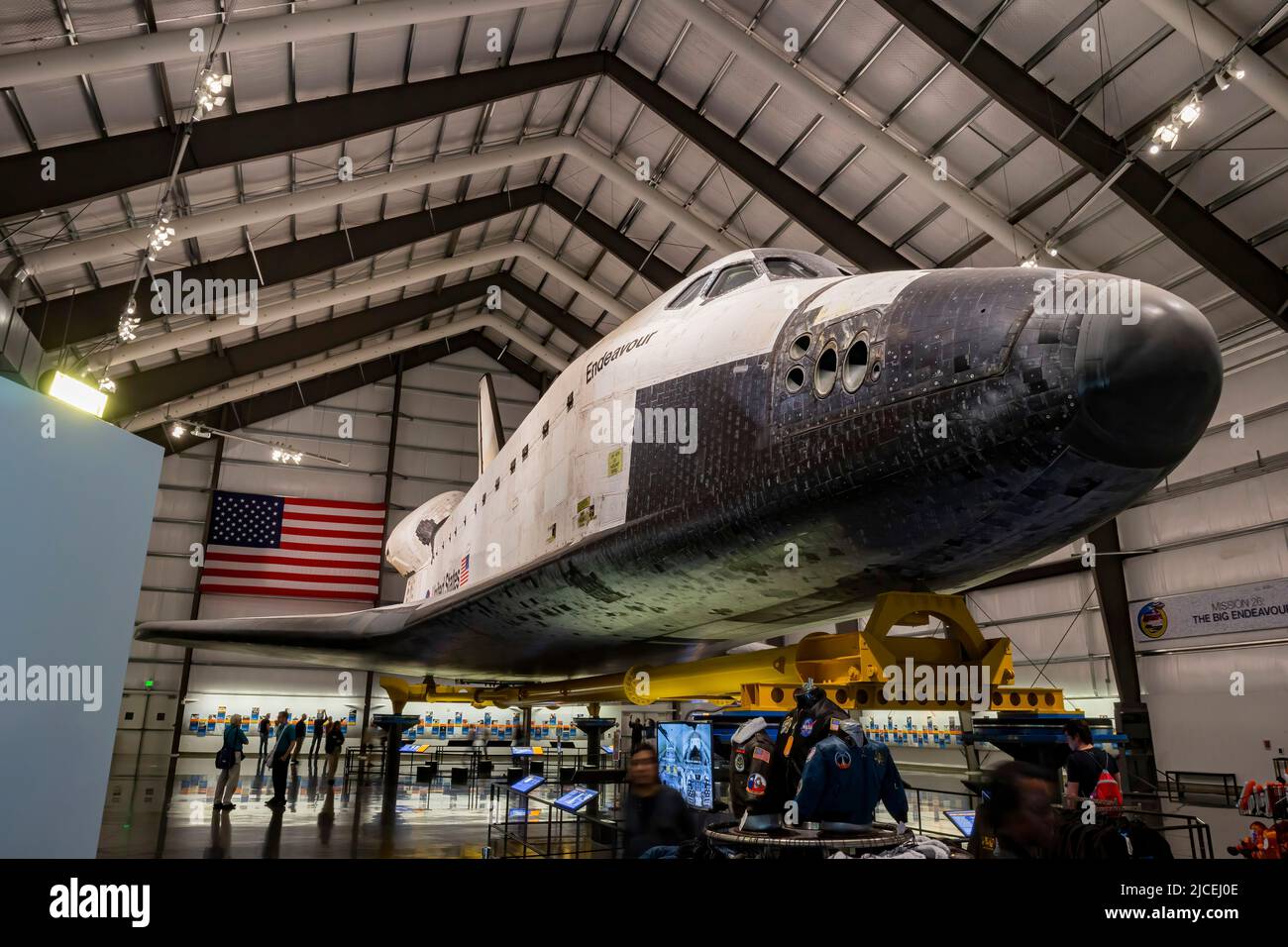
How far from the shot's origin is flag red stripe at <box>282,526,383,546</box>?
22.1m

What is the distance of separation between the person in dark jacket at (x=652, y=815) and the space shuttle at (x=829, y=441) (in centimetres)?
72

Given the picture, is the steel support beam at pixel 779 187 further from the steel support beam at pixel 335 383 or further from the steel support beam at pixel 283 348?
the steel support beam at pixel 335 383

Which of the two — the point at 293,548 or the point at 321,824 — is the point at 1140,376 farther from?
the point at 293,548

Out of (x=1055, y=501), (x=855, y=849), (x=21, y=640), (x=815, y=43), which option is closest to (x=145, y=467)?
(x=21, y=640)

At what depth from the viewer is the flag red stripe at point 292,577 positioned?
70.2 feet

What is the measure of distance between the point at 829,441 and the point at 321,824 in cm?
825

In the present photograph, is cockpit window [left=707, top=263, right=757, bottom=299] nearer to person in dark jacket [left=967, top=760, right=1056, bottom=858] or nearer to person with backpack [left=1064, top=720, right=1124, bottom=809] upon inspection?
person in dark jacket [left=967, top=760, right=1056, bottom=858]

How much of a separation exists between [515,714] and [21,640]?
61.6ft

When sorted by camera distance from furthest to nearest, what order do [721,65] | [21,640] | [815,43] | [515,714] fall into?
1. [515,714]
2. [721,65]
3. [815,43]
4. [21,640]

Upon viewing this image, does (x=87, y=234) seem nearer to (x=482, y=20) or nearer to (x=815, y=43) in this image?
(x=482, y=20)

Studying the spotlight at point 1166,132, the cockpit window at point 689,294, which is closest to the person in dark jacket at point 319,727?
the cockpit window at point 689,294

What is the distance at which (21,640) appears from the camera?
153 inches

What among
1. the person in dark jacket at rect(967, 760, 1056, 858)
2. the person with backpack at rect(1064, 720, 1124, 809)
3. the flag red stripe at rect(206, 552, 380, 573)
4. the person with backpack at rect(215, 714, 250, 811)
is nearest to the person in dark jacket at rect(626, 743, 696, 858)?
the person in dark jacket at rect(967, 760, 1056, 858)

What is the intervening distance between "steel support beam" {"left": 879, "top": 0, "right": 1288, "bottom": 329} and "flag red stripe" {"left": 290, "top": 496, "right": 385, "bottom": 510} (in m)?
18.5
